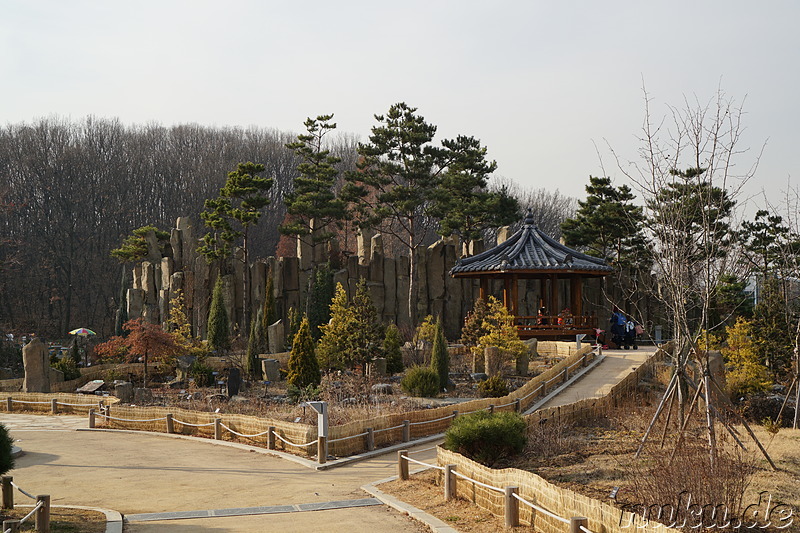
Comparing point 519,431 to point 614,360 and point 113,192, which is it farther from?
point 113,192

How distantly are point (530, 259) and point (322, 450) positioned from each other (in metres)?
18.3

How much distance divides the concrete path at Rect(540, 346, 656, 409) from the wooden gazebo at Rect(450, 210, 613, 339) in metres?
3.82

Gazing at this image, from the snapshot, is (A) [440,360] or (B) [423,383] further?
(A) [440,360]

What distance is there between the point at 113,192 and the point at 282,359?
35139 millimetres

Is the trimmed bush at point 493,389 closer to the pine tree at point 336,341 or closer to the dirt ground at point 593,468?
the dirt ground at point 593,468

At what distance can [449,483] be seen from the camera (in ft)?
38.0

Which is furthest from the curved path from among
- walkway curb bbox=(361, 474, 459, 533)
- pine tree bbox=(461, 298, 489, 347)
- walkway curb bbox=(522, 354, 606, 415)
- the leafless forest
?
the leafless forest

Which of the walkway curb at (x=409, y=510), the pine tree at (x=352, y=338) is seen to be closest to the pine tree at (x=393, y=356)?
the pine tree at (x=352, y=338)

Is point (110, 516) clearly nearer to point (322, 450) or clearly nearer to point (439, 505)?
point (439, 505)

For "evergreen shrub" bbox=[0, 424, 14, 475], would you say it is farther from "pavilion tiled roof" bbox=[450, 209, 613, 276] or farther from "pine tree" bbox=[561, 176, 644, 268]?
"pine tree" bbox=[561, 176, 644, 268]

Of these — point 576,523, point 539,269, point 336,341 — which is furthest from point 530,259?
point 576,523

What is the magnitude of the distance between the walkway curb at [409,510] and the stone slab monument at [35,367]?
52.1 feet

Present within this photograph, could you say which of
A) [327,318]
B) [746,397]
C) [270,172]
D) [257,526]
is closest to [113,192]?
[270,172]

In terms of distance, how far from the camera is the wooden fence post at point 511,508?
9.71 m
